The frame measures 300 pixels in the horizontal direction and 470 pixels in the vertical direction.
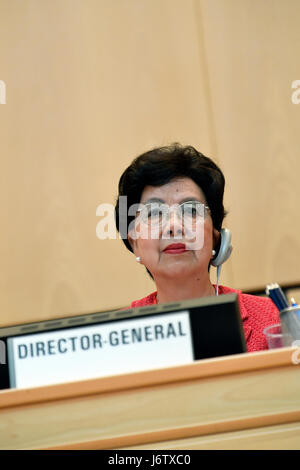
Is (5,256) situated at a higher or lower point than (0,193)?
lower

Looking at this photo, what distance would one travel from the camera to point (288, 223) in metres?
2.02

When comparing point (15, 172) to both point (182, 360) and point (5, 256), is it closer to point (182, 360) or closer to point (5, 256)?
point (5, 256)

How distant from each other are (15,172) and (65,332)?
141 cm

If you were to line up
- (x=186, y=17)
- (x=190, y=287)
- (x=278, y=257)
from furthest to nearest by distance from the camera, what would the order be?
(x=186, y=17) → (x=278, y=257) → (x=190, y=287)

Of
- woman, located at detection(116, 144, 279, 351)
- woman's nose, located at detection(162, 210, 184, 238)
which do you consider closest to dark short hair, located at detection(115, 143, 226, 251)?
woman, located at detection(116, 144, 279, 351)

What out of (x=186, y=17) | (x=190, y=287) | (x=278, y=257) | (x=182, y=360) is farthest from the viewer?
(x=186, y=17)

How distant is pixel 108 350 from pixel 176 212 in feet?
2.29

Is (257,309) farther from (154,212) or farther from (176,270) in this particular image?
(154,212)

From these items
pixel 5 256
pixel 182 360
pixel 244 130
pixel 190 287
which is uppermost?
pixel 244 130

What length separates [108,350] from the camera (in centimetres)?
78

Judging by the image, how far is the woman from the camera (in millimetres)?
1411

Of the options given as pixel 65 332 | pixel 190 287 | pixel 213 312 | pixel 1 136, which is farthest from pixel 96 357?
pixel 1 136

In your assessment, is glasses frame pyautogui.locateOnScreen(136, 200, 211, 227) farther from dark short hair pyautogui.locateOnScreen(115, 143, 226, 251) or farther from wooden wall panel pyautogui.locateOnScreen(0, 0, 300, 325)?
wooden wall panel pyautogui.locateOnScreen(0, 0, 300, 325)

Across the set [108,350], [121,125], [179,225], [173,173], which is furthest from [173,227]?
[121,125]
